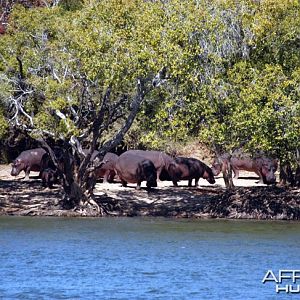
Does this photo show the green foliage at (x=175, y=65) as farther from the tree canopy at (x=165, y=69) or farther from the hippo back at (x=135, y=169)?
the hippo back at (x=135, y=169)

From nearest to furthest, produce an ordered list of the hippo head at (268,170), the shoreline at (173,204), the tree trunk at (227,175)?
1. the shoreline at (173,204)
2. the tree trunk at (227,175)
3. the hippo head at (268,170)

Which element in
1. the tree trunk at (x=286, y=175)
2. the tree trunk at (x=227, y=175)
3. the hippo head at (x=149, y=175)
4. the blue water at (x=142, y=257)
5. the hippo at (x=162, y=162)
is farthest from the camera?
the hippo at (x=162, y=162)

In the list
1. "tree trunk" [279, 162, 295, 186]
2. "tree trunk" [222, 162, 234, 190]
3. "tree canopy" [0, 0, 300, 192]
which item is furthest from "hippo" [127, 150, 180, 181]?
"tree canopy" [0, 0, 300, 192]

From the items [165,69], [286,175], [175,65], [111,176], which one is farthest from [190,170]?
[175,65]

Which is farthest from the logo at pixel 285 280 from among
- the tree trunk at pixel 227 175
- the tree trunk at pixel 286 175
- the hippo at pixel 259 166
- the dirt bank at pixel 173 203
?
the hippo at pixel 259 166

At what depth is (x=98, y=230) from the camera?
27984mm

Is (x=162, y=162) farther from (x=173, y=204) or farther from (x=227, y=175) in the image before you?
(x=173, y=204)

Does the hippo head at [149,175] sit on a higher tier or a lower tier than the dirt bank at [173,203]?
higher

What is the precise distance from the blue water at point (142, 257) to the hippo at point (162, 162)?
523cm

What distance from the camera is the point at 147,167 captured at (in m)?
34.5

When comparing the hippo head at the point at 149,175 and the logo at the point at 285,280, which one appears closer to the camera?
the logo at the point at 285,280

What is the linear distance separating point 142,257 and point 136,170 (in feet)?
36.4

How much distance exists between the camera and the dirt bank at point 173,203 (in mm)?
31219

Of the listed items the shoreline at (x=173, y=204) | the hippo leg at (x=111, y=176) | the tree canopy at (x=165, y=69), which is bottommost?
the shoreline at (x=173, y=204)
